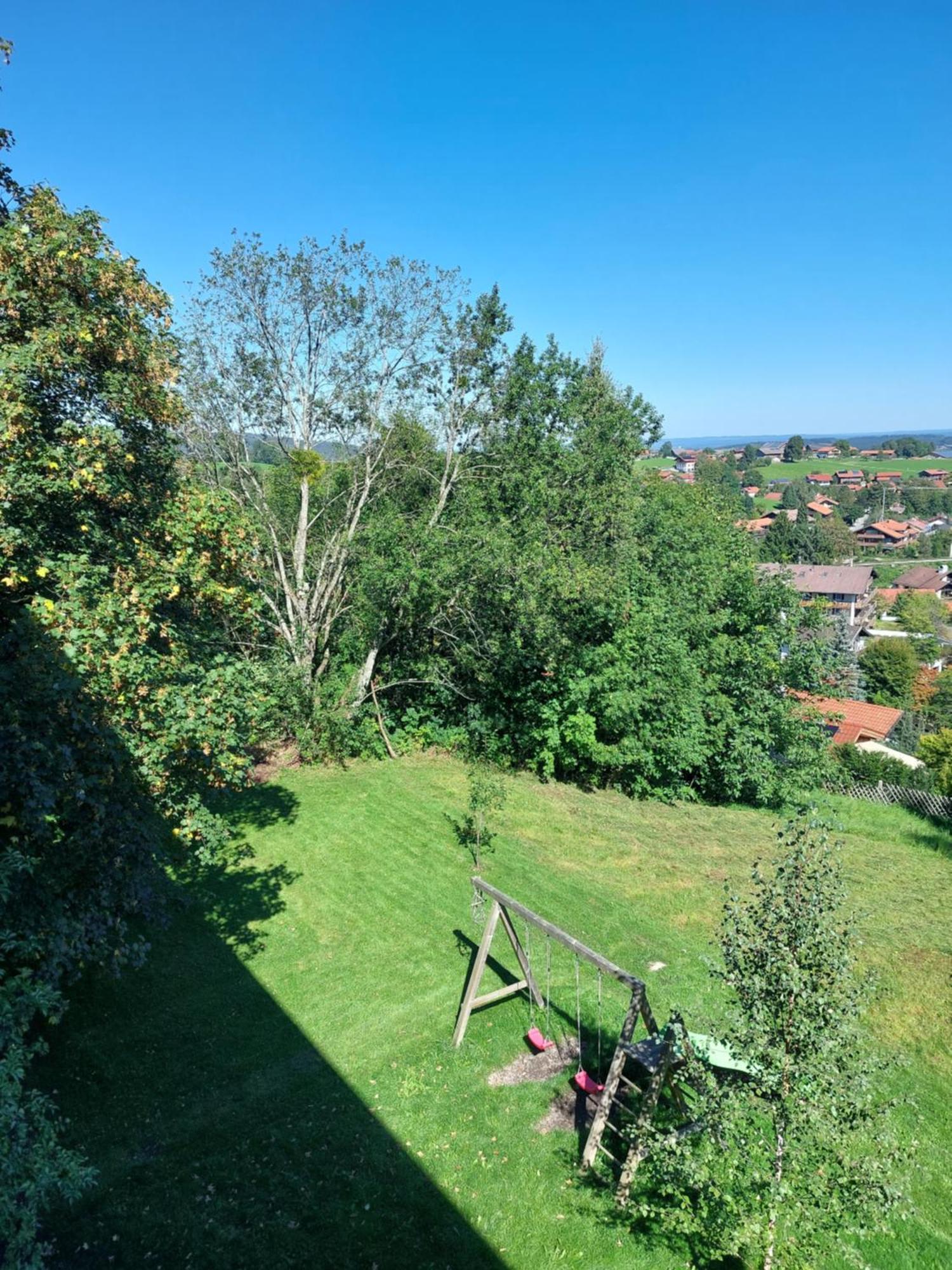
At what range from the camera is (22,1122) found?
3174 mm

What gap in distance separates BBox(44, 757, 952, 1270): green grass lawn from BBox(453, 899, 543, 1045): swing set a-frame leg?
0.26 meters

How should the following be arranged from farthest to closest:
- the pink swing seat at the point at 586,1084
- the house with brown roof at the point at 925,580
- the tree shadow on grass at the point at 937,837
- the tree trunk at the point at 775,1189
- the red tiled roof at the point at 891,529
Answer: the red tiled roof at the point at 891,529 < the house with brown roof at the point at 925,580 < the tree shadow on grass at the point at 937,837 < the pink swing seat at the point at 586,1084 < the tree trunk at the point at 775,1189

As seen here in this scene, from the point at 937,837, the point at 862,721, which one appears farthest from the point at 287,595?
the point at 862,721

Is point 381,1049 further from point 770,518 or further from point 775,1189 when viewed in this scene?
point 770,518

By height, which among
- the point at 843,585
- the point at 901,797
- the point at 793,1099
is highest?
the point at 793,1099

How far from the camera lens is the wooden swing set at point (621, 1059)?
5344 mm

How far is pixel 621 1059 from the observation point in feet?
18.7

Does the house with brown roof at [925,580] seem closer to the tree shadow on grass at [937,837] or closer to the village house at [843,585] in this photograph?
the village house at [843,585]

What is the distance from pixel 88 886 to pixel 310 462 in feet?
44.8

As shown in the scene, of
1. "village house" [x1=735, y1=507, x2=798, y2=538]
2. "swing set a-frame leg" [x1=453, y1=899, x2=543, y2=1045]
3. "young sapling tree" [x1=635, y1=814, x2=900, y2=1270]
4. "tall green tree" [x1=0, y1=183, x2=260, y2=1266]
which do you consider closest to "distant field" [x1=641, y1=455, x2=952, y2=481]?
"village house" [x1=735, y1=507, x2=798, y2=538]

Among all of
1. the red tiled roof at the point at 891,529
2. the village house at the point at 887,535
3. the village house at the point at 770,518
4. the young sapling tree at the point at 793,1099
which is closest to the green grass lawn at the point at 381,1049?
the young sapling tree at the point at 793,1099

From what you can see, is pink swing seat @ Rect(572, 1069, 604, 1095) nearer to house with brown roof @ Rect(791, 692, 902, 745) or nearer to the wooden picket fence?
the wooden picket fence

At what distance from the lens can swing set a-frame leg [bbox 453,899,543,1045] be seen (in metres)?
7.37

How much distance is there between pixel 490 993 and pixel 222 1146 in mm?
3314
